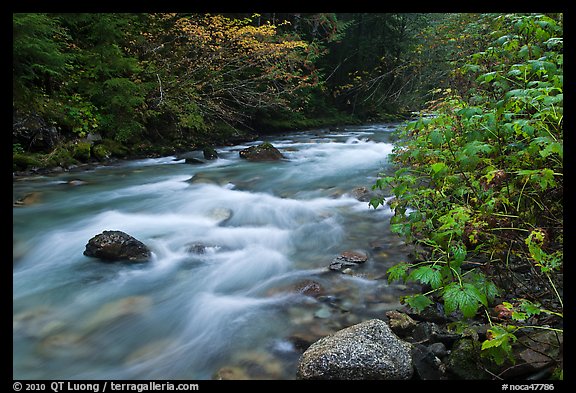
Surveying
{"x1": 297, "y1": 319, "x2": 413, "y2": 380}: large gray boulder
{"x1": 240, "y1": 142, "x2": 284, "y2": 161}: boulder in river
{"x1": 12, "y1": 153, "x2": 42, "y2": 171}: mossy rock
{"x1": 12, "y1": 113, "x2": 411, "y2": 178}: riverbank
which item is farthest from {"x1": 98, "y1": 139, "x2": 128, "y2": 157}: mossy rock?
{"x1": 297, "y1": 319, "x2": 413, "y2": 380}: large gray boulder

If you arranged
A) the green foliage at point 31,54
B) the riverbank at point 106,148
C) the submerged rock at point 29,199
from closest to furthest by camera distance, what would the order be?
1. the submerged rock at point 29,199
2. the green foliage at point 31,54
3. the riverbank at point 106,148

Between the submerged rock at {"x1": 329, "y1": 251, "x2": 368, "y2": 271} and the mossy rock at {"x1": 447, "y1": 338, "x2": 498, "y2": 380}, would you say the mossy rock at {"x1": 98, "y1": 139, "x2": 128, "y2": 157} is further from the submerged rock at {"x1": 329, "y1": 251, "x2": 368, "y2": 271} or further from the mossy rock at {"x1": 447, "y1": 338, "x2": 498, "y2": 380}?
the mossy rock at {"x1": 447, "y1": 338, "x2": 498, "y2": 380}

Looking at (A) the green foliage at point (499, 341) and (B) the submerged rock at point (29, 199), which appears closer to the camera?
(A) the green foliage at point (499, 341)

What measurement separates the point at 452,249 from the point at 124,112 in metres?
9.71

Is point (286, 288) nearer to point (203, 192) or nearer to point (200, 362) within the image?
point (200, 362)

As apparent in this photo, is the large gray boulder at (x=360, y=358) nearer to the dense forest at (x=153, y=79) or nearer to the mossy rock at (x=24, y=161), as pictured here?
the dense forest at (x=153, y=79)

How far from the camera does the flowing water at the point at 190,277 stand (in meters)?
3.09

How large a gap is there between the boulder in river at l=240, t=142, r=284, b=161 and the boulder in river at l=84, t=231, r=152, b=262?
6.07 meters

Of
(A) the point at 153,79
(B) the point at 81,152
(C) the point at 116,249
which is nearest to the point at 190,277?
(C) the point at 116,249

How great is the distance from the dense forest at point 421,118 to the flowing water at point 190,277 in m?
0.85

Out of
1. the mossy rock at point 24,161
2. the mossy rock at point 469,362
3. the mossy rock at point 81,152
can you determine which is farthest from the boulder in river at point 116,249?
the mossy rock at point 81,152

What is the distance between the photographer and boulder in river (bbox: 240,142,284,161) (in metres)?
10.4
